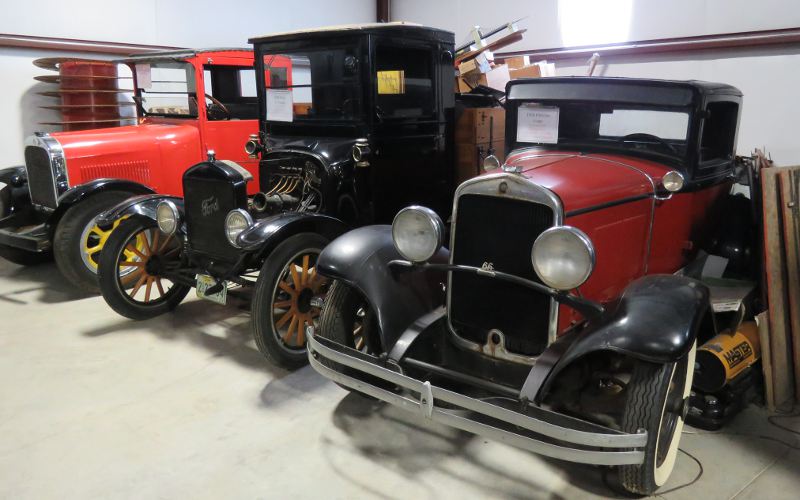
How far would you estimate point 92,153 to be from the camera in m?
4.69

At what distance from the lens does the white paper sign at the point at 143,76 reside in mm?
5238

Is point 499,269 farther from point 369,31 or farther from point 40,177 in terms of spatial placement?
point 40,177

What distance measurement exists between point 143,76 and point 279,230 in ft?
10.0

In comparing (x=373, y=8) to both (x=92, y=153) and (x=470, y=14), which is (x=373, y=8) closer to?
(x=470, y=14)

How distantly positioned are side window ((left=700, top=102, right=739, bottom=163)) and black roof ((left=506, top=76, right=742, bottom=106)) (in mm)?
81

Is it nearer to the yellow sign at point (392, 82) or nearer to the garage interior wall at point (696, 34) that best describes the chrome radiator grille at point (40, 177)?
the yellow sign at point (392, 82)

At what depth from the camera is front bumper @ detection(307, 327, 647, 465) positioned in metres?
1.83

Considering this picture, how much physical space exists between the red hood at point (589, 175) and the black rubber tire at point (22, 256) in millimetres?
4346

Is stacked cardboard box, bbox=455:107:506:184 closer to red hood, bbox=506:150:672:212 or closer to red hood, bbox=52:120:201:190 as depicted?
red hood, bbox=506:150:672:212

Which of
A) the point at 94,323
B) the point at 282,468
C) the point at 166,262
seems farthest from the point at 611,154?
the point at 94,323

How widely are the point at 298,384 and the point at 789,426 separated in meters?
2.24

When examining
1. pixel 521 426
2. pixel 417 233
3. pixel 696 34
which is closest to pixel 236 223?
pixel 417 233

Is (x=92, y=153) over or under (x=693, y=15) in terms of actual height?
under

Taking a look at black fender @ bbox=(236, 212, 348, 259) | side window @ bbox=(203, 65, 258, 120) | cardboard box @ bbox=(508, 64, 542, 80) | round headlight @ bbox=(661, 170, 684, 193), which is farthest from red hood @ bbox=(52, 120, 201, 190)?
round headlight @ bbox=(661, 170, 684, 193)
